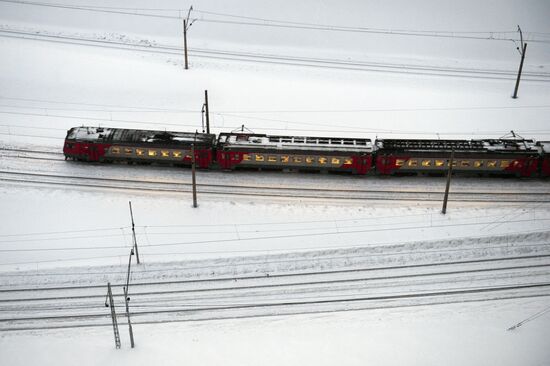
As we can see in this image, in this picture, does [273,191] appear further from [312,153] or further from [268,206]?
[312,153]

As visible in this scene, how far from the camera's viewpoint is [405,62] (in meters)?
66.6

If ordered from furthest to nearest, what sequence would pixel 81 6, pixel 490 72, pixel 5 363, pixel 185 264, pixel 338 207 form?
1. pixel 81 6
2. pixel 490 72
3. pixel 338 207
4. pixel 185 264
5. pixel 5 363

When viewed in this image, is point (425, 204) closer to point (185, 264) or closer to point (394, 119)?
point (394, 119)

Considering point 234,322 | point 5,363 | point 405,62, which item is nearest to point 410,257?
point 234,322

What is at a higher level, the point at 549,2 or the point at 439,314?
the point at 549,2

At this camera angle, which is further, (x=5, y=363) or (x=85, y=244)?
(x=85, y=244)

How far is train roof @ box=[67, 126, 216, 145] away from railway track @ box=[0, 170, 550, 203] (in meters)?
3.46

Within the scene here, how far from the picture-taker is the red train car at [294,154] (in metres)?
47.2

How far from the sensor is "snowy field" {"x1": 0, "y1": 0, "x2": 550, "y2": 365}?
111 ft

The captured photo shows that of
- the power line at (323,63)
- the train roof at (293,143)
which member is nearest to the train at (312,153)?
the train roof at (293,143)

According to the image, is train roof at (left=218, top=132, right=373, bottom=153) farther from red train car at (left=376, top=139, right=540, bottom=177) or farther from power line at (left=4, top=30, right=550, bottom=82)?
power line at (left=4, top=30, right=550, bottom=82)

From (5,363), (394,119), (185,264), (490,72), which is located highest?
(490,72)

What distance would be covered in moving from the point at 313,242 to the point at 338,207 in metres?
4.96

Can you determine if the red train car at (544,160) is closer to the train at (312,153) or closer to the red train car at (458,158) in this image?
the train at (312,153)
